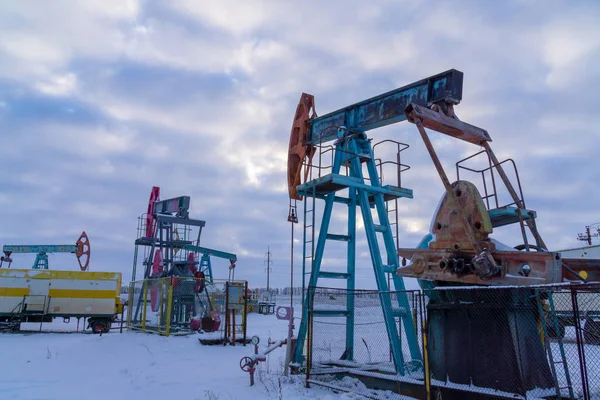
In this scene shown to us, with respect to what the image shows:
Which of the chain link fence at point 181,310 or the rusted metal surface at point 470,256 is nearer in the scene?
the rusted metal surface at point 470,256

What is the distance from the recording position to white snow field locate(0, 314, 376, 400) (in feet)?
25.3

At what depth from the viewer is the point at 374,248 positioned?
8.70 metres

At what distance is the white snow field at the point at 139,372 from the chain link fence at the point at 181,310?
80 centimetres

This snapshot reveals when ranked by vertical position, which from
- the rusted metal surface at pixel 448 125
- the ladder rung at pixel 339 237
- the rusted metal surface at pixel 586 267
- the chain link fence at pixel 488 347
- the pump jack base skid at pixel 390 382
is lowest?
the pump jack base skid at pixel 390 382

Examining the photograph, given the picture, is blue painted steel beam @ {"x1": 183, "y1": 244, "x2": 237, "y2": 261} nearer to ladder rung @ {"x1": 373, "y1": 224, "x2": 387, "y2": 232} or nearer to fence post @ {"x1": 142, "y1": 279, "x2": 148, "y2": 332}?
fence post @ {"x1": 142, "y1": 279, "x2": 148, "y2": 332}

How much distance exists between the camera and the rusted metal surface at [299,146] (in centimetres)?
1024

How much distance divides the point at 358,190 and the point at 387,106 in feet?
5.46

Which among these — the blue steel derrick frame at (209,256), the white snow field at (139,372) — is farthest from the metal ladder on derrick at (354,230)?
the blue steel derrick frame at (209,256)

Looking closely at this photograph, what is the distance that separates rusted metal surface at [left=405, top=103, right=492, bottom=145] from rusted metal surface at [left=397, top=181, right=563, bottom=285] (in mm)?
898

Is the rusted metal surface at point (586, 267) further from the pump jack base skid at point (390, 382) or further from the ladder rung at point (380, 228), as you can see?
the ladder rung at point (380, 228)

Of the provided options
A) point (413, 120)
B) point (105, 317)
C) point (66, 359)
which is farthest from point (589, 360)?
point (105, 317)

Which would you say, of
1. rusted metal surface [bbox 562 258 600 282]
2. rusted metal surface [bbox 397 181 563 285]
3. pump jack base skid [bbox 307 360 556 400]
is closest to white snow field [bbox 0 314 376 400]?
pump jack base skid [bbox 307 360 556 400]

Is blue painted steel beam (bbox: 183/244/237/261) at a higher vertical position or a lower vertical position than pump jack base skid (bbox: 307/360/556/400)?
higher

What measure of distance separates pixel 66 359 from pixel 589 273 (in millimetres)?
10940
